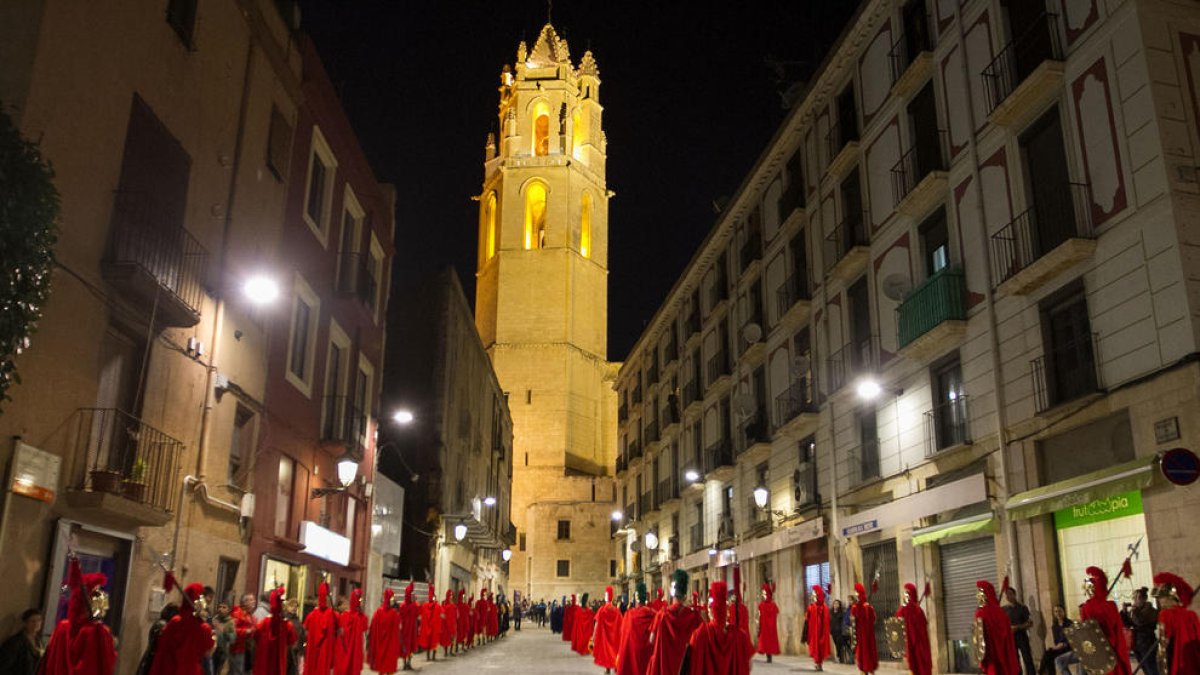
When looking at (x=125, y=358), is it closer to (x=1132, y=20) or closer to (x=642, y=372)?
(x=1132, y=20)

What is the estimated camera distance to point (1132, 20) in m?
14.8

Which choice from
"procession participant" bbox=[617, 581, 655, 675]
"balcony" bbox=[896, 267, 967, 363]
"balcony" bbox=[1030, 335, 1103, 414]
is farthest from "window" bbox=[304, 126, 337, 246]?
"balcony" bbox=[1030, 335, 1103, 414]

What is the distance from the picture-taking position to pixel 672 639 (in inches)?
373

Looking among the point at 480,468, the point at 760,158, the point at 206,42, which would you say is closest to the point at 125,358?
the point at 206,42

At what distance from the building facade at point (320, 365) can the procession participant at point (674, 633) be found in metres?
9.37

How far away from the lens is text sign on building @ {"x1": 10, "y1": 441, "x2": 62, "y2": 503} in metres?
10.0

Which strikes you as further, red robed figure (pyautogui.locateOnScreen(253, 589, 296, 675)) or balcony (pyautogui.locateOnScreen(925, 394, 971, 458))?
balcony (pyautogui.locateOnScreen(925, 394, 971, 458))

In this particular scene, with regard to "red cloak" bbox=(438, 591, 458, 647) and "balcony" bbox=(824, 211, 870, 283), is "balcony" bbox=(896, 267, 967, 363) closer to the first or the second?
"balcony" bbox=(824, 211, 870, 283)

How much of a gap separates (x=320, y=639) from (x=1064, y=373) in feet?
41.7

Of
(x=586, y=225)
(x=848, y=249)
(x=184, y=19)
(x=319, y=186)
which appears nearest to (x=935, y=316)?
(x=848, y=249)

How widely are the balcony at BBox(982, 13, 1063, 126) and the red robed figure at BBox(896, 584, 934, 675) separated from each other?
336 inches

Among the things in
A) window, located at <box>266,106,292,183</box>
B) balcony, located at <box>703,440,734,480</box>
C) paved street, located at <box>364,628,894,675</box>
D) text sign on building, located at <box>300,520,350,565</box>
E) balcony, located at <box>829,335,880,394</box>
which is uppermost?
Answer: window, located at <box>266,106,292,183</box>

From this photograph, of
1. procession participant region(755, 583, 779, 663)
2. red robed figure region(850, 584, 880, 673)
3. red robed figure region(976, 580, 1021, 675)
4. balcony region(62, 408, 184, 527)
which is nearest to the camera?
balcony region(62, 408, 184, 527)

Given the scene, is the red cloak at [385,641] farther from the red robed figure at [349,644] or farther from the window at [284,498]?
the window at [284,498]
